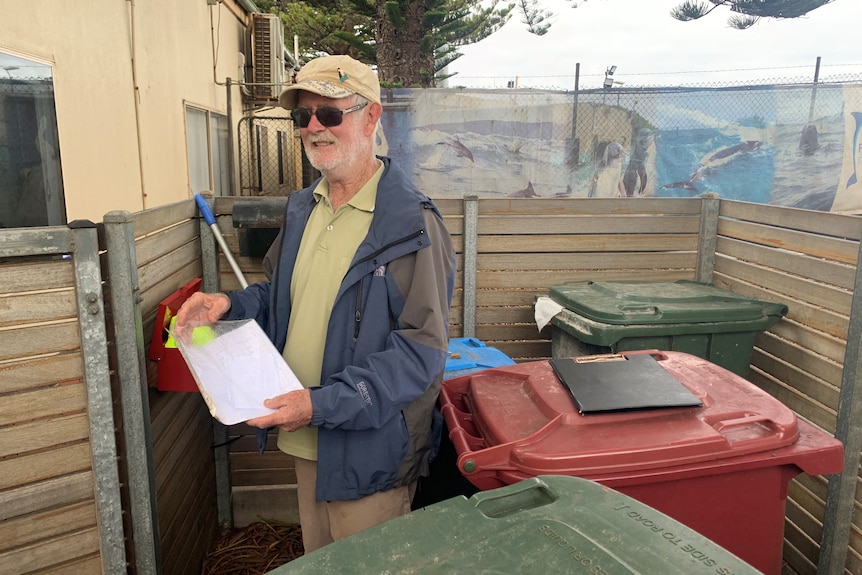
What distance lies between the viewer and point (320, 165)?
7.27 ft

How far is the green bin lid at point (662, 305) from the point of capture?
3248 millimetres

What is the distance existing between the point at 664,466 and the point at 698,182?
7.89 meters

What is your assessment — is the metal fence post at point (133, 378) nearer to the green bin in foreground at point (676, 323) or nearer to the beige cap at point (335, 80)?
the beige cap at point (335, 80)

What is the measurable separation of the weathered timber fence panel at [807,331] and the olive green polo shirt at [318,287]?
2.25 meters

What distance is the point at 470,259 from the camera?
3.88m

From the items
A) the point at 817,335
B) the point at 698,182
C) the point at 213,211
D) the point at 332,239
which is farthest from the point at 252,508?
the point at 698,182

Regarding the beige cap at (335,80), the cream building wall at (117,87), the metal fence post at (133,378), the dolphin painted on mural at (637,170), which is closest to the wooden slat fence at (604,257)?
the metal fence post at (133,378)

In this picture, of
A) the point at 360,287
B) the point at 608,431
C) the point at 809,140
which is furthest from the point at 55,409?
the point at 809,140

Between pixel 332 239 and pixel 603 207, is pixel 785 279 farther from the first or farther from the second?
pixel 332 239

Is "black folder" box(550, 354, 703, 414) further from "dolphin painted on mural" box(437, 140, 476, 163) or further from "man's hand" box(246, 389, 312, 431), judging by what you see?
"dolphin painted on mural" box(437, 140, 476, 163)

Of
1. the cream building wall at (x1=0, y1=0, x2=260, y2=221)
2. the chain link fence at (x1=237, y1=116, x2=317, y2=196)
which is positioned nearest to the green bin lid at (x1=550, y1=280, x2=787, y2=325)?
the cream building wall at (x1=0, y1=0, x2=260, y2=221)

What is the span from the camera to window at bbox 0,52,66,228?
4012mm

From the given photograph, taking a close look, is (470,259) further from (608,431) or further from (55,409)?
(55,409)

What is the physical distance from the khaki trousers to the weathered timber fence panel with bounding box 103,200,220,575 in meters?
0.56
